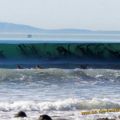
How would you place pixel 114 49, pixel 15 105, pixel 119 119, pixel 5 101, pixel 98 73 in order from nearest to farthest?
1. pixel 119 119
2. pixel 15 105
3. pixel 5 101
4. pixel 98 73
5. pixel 114 49

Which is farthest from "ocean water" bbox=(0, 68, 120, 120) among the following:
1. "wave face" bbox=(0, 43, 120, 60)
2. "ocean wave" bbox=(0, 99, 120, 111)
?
"wave face" bbox=(0, 43, 120, 60)

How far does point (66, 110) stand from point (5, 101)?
2044 millimetres

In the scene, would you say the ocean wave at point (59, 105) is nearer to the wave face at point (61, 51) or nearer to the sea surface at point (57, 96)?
the sea surface at point (57, 96)

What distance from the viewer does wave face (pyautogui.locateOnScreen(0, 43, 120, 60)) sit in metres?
38.8

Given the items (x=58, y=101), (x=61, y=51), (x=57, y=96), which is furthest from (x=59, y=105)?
(x=61, y=51)

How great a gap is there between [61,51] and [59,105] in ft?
86.5

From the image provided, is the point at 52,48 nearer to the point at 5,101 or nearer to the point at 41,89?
the point at 41,89

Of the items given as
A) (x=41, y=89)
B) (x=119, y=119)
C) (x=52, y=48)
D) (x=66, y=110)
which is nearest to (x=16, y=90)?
(x=41, y=89)

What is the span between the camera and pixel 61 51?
40.3 metres

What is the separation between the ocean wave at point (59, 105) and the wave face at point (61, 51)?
23705 mm

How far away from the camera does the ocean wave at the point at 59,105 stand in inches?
534

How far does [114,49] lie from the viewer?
40719mm

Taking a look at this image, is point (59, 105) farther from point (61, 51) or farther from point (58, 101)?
point (61, 51)

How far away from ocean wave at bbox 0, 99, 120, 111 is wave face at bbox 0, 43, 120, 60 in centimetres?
2370
